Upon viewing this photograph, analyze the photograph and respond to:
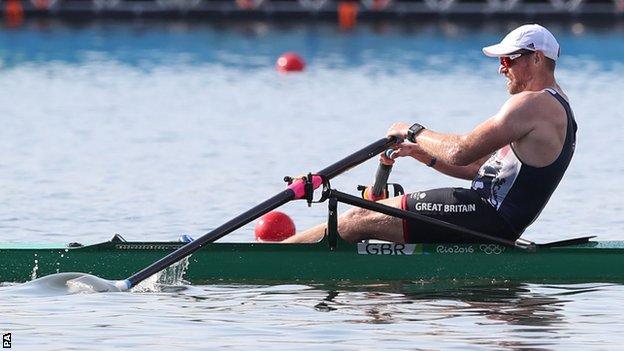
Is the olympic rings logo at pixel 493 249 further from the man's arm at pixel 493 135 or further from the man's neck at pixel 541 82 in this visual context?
the man's neck at pixel 541 82

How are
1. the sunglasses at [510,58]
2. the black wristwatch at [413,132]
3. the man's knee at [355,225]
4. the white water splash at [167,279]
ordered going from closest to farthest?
the sunglasses at [510,58] < the black wristwatch at [413,132] < the man's knee at [355,225] < the white water splash at [167,279]

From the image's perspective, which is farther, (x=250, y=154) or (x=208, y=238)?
(x=250, y=154)

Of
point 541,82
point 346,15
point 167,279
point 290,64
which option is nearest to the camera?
point 541,82

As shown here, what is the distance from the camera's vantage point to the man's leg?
11148 mm

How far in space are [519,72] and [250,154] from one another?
1010 centimetres

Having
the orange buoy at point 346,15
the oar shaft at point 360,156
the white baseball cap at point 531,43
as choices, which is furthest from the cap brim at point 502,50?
the orange buoy at point 346,15

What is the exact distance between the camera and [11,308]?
10.7m

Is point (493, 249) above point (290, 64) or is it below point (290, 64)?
below

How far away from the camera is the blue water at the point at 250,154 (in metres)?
10.2

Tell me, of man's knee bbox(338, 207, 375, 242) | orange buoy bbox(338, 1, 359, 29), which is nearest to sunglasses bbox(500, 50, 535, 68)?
man's knee bbox(338, 207, 375, 242)

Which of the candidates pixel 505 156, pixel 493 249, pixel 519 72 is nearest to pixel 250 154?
pixel 493 249

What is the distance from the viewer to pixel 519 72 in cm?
1077

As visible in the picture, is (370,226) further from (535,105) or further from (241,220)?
(535,105)

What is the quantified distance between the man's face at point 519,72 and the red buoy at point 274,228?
220cm
